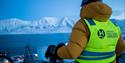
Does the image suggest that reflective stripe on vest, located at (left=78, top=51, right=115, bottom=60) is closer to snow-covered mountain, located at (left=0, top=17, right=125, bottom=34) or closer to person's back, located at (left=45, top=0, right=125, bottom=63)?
person's back, located at (left=45, top=0, right=125, bottom=63)

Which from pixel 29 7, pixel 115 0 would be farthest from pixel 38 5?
pixel 115 0

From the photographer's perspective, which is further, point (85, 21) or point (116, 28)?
point (116, 28)

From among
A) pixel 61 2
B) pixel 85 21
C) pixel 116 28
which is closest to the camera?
pixel 85 21

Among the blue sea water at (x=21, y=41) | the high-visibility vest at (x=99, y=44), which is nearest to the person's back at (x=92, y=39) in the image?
the high-visibility vest at (x=99, y=44)

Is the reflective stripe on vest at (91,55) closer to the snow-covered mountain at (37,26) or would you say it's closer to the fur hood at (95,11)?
the fur hood at (95,11)

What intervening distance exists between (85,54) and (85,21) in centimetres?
17

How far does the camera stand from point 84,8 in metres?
1.46

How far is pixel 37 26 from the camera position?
2.51m

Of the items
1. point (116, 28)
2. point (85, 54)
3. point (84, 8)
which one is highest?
point (84, 8)

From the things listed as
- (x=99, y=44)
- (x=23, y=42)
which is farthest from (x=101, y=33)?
(x=23, y=42)

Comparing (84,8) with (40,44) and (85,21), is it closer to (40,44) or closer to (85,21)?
(85,21)

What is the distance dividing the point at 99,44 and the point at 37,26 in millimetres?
1165

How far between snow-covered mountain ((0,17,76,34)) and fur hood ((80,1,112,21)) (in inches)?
42.2

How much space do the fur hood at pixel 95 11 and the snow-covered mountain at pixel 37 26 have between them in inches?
42.2
